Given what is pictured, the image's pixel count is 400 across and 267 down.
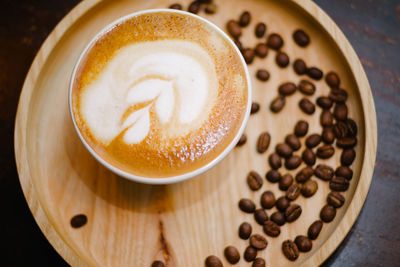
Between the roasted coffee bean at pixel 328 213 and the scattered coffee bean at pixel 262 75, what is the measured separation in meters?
0.43

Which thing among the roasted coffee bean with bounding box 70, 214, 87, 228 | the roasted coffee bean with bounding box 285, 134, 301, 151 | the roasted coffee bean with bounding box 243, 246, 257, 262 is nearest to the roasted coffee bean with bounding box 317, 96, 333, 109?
the roasted coffee bean with bounding box 285, 134, 301, 151

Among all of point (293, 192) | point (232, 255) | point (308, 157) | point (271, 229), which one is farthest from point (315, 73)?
point (232, 255)

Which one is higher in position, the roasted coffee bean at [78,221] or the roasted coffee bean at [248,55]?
the roasted coffee bean at [248,55]

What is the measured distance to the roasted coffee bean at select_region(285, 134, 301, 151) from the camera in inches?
43.3

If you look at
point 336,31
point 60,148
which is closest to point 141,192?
point 60,148

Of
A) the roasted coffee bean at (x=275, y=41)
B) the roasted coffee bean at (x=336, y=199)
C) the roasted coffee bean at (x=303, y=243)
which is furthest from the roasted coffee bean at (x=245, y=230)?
the roasted coffee bean at (x=275, y=41)

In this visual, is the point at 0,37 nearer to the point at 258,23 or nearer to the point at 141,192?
the point at 141,192

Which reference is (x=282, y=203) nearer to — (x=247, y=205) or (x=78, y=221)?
(x=247, y=205)

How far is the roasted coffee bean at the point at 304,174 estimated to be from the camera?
1083mm

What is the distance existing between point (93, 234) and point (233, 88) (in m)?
0.57

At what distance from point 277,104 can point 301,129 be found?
10 cm

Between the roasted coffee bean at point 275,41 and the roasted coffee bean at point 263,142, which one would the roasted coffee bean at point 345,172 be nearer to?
the roasted coffee bean at point 263,142

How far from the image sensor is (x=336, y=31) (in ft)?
3.64

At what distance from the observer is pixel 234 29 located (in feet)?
3.82
